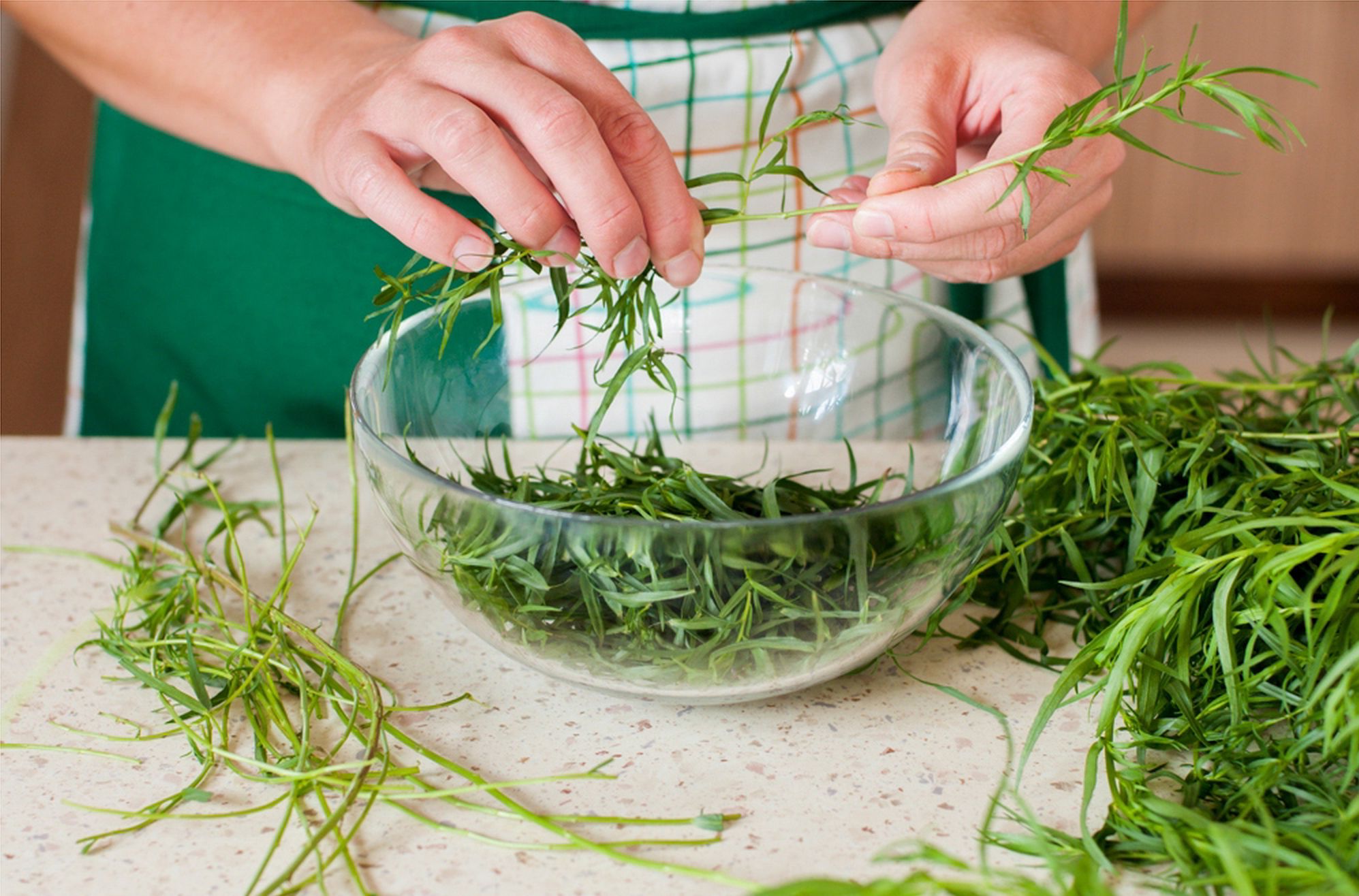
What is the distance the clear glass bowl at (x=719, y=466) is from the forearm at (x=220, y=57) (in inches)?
7.5

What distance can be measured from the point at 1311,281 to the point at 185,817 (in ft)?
10.5

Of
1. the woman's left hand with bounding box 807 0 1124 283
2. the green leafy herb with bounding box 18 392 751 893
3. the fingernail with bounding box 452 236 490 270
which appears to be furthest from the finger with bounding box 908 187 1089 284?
the green leafy herb with bounding box 18 392 751 893

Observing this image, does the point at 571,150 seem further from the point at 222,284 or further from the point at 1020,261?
the point at 222,284

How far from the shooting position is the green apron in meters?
1.07

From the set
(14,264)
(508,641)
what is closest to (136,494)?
(508,641)

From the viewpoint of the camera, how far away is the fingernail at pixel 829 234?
2.19ft

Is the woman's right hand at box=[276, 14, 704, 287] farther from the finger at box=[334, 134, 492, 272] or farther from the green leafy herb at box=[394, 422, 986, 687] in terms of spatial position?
the green leafy herb at box=[394, 422, 986, 687]

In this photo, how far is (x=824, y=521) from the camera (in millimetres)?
513

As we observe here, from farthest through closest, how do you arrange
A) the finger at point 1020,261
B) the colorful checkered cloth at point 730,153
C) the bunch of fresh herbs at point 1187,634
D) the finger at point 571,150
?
the colorful checkered cloth at point 730,153 < the finger at point 1020,261 < the finger at point 571,150 < the bunch of fresh herbs at point 1187,634

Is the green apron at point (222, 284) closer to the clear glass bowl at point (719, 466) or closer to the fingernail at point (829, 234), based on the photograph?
the clear glass bowl at point (719, 466)

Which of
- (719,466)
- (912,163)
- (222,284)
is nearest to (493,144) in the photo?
(912,163)

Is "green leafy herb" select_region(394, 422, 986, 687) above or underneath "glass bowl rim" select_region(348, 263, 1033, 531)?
underneath

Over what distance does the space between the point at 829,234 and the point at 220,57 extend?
487mm

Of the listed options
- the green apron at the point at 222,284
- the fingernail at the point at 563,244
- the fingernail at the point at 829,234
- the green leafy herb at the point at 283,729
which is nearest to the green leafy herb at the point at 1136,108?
the fingernail at the point at 829,234
